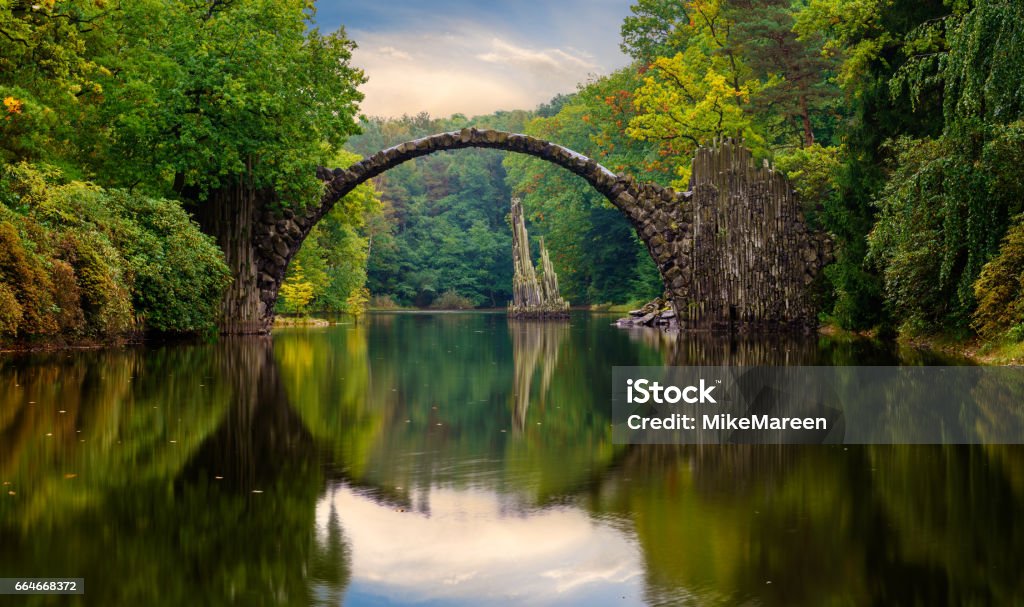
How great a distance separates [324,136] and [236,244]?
3722mm

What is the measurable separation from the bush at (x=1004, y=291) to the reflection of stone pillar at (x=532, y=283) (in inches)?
984

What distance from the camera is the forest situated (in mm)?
14461

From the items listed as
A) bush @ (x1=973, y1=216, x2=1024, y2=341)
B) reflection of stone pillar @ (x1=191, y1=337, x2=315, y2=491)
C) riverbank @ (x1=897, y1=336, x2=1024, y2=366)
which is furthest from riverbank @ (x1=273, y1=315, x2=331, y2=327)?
bush @ (x1=973, y1=216, x2=1024, y2=341)

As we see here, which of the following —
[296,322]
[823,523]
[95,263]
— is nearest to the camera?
[823,523]

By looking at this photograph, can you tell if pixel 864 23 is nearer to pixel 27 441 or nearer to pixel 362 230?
pixel 27 441

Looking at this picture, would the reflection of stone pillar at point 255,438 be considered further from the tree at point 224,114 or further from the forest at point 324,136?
the tree at point 224,114

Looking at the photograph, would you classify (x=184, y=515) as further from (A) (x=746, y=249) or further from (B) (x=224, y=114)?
(A) (x=746, y=249)

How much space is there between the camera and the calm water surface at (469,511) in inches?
149

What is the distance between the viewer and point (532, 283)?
39844mm

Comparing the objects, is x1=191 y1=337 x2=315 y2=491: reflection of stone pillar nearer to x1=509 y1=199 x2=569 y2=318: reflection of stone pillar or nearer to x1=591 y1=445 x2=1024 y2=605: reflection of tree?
x1=591 y1=445 x2=1024 y2=605: reflection of tree

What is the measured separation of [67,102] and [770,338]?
15.6 meters

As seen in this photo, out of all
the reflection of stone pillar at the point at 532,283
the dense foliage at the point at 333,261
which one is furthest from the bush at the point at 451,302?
the reflection of stone pillar at the point at 532,283

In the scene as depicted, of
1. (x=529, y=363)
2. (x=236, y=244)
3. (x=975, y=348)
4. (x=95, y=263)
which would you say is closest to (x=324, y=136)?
(x=236, y=244)

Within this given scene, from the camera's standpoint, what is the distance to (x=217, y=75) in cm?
2122
